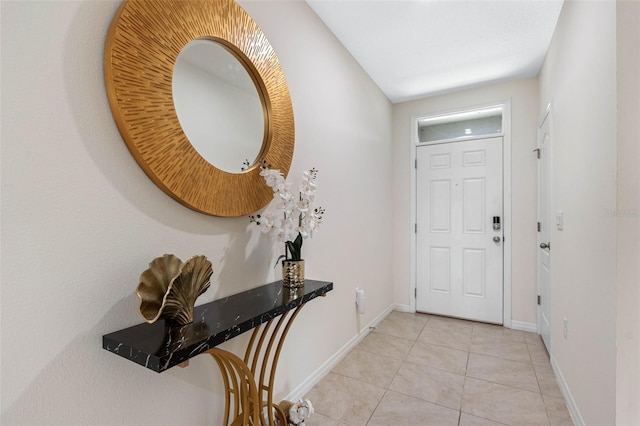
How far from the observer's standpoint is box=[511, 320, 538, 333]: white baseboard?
2.99m

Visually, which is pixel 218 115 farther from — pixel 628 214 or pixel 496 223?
pixel 496 223

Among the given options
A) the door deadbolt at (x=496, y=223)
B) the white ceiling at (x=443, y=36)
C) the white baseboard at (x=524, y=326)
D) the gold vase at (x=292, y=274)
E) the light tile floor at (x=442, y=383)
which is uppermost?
the white ceiling at (x=443, y=36)

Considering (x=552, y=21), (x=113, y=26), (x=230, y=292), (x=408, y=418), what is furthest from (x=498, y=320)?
(x=113, y=26)

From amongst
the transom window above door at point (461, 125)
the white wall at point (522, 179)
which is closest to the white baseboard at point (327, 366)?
the white wall at point (522, 179)

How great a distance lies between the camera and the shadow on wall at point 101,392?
844 millimetres

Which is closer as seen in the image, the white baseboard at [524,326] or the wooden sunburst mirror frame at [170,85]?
the wooden sunburst mirror frame at [170,85]

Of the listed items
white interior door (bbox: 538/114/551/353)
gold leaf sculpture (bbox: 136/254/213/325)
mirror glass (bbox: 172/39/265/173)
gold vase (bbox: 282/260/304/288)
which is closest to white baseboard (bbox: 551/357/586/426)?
white interior door (bbox: 538/114/551/353)

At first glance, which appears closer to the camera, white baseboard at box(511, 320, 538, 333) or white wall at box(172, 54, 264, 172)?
white wall at box(172, 54, 264, 172)

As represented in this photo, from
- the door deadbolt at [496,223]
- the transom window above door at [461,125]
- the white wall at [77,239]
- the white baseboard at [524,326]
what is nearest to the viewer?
the white wall at [77,239]

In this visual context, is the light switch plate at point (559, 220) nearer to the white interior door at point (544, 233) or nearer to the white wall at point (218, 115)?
the white interior door at point (544, 233)

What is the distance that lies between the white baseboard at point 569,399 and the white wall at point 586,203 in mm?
25

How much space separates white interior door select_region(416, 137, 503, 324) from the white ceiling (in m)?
0.75

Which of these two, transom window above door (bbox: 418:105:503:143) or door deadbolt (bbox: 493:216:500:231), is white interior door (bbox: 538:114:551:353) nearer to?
door deadbolt (bbox: 493:216:500:231)

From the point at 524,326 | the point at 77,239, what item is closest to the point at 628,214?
the point at 77,239
